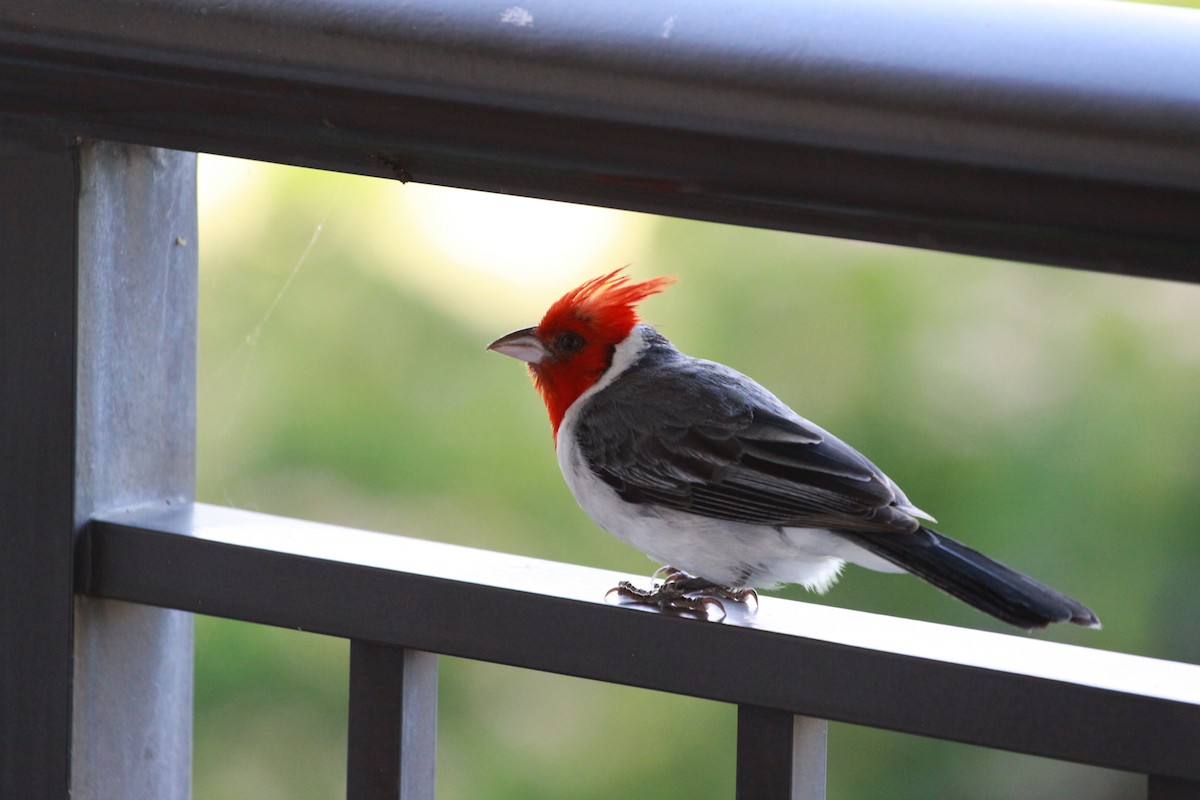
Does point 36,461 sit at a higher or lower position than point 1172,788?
higher

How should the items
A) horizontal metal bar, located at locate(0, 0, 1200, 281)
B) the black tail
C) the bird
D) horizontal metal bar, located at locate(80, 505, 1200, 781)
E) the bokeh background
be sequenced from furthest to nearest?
the bokeh background → the bird → the black tail → horizontal metal bar, located at locate(80, 505, 1200, 781) → horizontal metal bar, located at locate(0, 0, 1200, 281)

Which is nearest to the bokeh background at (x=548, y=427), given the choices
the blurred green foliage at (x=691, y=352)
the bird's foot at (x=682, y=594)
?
the blurred green foliage at (x=691, y=352)

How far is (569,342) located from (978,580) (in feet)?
2.55

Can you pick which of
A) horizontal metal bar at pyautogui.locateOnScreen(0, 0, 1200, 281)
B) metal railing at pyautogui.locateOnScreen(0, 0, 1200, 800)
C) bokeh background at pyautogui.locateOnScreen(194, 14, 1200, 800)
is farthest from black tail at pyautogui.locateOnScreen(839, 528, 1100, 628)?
bokeh background at pyautogui.locateOnScreen(194, 14, 1200, 800)

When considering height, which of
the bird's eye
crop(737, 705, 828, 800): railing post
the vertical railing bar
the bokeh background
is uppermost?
the bokeh background

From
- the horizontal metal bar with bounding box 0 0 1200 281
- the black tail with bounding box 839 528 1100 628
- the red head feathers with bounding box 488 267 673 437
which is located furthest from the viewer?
the red head feathers with bounding box 488 267 673 437

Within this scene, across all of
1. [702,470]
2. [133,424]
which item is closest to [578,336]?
[702,470]

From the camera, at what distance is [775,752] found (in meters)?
0.96

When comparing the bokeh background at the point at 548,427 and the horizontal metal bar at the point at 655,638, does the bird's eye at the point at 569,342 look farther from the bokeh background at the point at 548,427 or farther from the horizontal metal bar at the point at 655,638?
the bokeh background at the point at 548,427

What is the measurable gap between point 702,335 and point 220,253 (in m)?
1.55

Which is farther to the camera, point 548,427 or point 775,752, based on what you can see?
point 548,427

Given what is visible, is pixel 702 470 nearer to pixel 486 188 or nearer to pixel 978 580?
pixel 978 580

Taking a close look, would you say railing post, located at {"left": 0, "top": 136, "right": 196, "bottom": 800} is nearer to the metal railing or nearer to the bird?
the metal railing

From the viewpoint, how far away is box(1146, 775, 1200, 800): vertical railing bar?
84 centimetres
